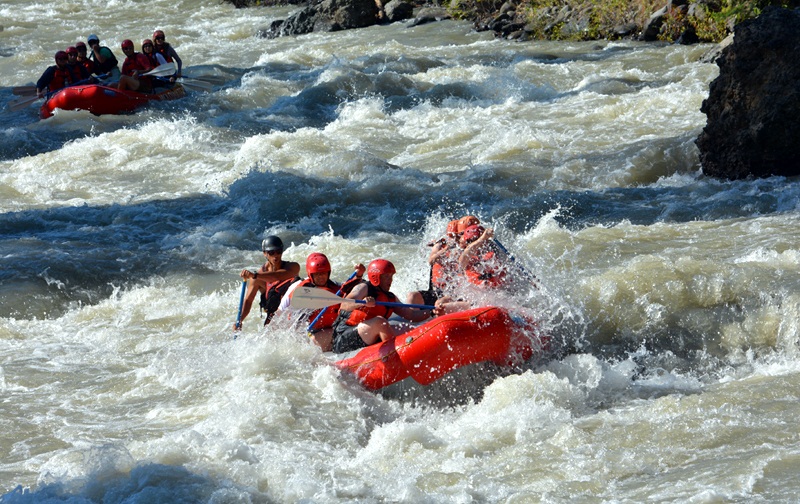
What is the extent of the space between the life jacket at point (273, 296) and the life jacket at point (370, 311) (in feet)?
2.02

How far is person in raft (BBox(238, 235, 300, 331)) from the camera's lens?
7.34 m

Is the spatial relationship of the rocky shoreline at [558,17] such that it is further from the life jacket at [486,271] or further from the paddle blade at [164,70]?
the life jacket at [486,271]

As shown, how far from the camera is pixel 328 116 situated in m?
14.5

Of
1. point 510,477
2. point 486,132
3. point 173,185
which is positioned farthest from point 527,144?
point 510,477

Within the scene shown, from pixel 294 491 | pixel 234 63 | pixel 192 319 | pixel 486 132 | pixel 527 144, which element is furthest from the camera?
pixel 234 63

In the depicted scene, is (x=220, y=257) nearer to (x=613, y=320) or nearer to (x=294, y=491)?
(x=613, y=320)

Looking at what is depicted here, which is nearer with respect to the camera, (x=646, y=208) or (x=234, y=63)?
(x=646, y=208)

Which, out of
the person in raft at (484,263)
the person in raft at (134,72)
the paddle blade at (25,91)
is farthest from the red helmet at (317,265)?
the paddle blade at (25,91)

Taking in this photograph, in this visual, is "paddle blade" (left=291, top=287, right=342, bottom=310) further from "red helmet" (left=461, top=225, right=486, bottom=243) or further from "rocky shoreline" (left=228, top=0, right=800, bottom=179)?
"rocky shoreline" (left=228, top=0, right=800, bottom=179)

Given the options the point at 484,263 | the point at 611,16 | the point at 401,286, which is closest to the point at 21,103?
the point at 611,16

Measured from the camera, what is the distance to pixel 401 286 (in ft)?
26.1

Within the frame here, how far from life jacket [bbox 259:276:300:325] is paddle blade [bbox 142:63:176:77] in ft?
31.9

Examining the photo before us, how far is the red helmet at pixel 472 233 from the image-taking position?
697 cm

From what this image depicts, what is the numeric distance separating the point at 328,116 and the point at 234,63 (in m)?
5.23
